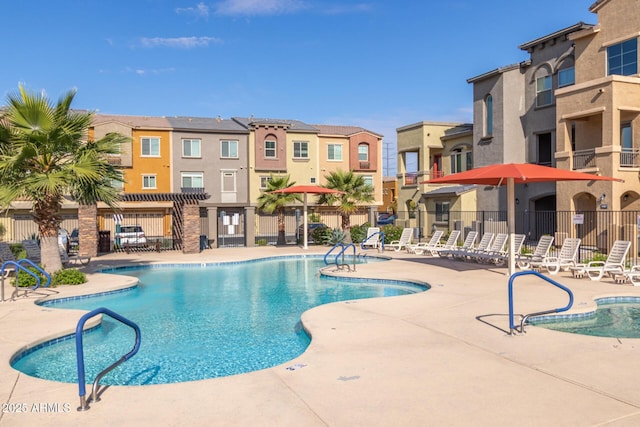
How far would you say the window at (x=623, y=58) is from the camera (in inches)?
862

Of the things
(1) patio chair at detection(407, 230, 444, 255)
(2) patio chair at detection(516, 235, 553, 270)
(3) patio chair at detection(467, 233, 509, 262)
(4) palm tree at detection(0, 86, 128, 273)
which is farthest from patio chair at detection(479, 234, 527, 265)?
(4) palm tree at detection(0, 86, 128, 273)

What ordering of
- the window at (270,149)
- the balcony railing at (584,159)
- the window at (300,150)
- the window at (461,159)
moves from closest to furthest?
the balcony railing at (584,159), the window at (461,159), the window at (270,149), the window at (300,150)

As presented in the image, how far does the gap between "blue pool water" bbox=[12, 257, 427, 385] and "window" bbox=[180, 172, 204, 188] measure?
74.8 ft

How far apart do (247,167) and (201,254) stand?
18.2 m

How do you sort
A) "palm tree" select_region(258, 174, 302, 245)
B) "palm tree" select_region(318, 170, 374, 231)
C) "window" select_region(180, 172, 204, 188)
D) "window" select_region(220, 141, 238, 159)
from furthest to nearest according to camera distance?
"window" select_region(220, 141, 238, 159) → "window" select_region(180, 172, 204, 188) → "palm tree" select_region(258, 174, 302, 245) → "palm tree" select_region(318, 170, 374, 231)

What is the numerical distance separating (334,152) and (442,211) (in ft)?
44.1

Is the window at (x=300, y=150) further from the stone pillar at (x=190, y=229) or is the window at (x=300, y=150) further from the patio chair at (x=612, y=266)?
the patio chair at (x=612, y=266)

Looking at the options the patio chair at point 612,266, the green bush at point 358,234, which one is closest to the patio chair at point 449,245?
the patio chair at point 612,266

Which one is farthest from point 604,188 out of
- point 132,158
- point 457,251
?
point 132,158

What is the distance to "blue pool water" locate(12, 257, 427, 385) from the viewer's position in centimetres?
747

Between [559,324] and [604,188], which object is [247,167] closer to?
[604,188]

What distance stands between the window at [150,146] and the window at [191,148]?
1928 millimetres

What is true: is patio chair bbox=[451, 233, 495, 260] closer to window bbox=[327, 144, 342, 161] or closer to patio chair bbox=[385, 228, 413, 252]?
patio chair bbox=[385, 228, 413, 252]

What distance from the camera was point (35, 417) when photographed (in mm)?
4859
